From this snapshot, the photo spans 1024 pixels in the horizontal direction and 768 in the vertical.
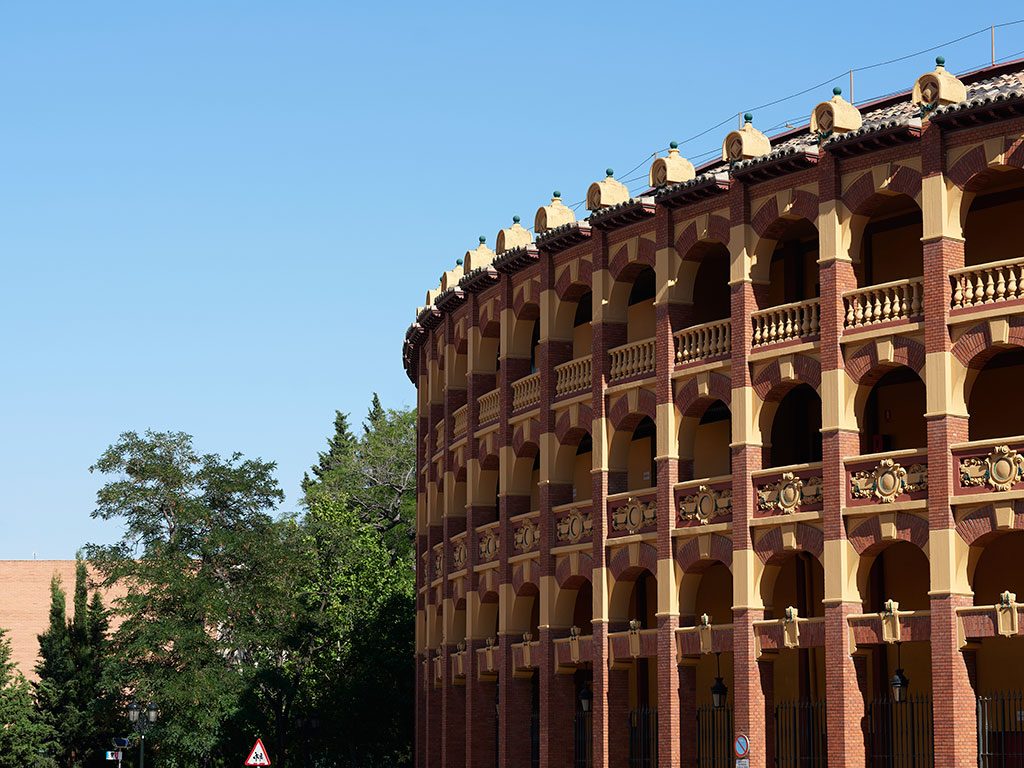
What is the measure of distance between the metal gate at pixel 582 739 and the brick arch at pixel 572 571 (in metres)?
3.46

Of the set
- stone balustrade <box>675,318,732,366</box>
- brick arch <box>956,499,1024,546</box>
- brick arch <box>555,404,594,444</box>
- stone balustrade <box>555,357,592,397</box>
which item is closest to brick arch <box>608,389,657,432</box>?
brick arch <box>555,404,594,444</box>

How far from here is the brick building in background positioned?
322 ft

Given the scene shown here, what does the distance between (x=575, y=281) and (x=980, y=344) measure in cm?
1369

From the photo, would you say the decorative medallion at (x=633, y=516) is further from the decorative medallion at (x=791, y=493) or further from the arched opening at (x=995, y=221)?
the arched opening at (x=995, y=221)

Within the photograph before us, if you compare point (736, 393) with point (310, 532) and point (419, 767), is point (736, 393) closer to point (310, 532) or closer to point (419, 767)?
point (419, 767)

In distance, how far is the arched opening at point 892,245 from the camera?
3925 centimetres

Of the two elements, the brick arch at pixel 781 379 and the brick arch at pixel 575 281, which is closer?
the brick arch at pixel 781 379

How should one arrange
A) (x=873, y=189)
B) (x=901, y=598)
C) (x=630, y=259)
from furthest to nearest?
1. (x=630, y=259)
2. (x=901, y=598)
3. (x=873, y=189)

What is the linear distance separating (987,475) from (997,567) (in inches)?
150

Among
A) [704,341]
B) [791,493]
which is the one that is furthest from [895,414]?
[704,341]

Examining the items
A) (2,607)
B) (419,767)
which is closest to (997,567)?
(419,767)

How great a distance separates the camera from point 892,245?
131 feet

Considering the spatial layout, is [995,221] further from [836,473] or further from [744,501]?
[744,501]

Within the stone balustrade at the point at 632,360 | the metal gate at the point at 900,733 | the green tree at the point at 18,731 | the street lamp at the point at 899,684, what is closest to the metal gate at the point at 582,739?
the metal gate at the point at 900,733
